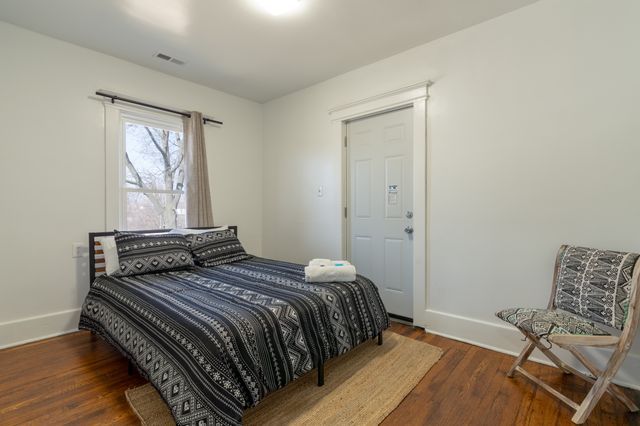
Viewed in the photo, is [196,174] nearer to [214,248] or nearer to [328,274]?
[214,248]

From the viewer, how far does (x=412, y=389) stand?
190cm

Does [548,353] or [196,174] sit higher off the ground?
[196,174]

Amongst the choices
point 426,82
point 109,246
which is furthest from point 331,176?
point 109,246

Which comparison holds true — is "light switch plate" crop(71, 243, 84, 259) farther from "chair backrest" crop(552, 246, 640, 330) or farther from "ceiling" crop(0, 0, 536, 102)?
"chair backrest" crop(552, 246, 640, 330)

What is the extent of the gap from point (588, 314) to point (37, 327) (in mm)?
4148

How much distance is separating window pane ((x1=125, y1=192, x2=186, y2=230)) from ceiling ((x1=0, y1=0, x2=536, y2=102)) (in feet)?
4.58

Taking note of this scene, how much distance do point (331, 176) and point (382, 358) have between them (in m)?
2.01

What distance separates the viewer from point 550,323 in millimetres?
1735

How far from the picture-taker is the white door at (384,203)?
9.91 ft

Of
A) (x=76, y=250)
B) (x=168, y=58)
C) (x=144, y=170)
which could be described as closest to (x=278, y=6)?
(x=168, y=58)

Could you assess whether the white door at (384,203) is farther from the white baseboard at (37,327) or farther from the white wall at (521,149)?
the white baseboard at (37,327)

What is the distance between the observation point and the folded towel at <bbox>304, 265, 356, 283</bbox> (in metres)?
2.25

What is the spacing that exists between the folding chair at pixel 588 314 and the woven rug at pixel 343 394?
0.71m

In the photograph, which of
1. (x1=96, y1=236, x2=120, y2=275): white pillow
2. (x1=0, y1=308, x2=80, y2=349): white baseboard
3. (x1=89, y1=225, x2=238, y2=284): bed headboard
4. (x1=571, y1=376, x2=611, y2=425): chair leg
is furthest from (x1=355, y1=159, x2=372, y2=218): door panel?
(x1=0, y1=308, x2=80, y2=349): white baseboard
